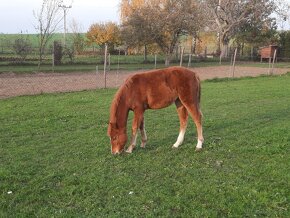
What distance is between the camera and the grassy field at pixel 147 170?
421cm

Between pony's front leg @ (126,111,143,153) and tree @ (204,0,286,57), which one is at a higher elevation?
tree @ (204,0,286,57)

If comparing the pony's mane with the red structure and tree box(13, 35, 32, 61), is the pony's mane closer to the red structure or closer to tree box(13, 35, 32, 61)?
tree box(13, 35, 32, 61)

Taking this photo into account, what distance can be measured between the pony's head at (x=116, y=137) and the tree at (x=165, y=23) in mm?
27328

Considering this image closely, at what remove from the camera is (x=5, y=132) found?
26.0 feet

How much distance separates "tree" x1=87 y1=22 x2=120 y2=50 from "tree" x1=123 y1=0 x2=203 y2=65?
6588 millimetres

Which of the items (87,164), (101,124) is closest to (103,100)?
(101,124)

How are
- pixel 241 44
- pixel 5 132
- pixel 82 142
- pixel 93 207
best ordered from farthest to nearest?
pixel 241 44 < pixel 5 132 < pixel 82 142 < pixel 93 207

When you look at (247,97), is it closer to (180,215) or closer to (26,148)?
(26,148)

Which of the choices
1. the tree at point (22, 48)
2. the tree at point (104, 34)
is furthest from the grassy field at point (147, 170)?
the tree at point (104, 34)

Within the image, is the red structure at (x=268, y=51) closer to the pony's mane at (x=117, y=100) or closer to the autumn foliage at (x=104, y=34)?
the autumn foliage at (x=104, y=34)

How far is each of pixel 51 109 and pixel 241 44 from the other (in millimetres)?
42914

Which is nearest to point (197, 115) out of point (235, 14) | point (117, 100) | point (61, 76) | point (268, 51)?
point (117, 100)

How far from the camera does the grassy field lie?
421 centimetres

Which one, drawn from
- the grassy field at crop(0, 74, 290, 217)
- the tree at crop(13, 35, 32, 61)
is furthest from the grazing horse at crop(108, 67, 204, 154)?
the tree at crop(13, 35, 32, 61)
